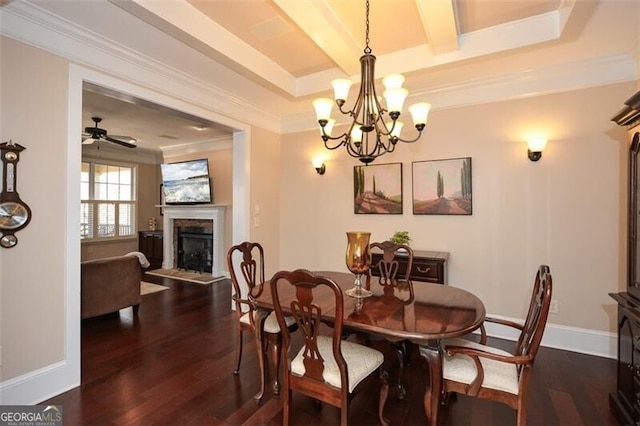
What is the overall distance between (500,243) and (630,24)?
6.59 feet

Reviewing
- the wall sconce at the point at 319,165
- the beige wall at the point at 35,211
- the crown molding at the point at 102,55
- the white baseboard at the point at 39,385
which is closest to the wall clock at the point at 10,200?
the beige wall at the point at 35,211

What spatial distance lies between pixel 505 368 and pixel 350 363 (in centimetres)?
86

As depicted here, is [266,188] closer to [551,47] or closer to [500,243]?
[500,243]

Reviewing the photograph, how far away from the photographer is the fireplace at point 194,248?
646 centimetres

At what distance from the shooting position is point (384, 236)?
12.9ft

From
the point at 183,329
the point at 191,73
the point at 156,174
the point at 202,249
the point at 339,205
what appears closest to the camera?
the point at 191,73

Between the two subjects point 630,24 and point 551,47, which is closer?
point 630,24

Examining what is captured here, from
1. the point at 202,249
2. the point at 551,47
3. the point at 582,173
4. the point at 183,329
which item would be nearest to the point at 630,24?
the point at 551,47

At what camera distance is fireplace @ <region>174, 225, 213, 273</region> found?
255 inches

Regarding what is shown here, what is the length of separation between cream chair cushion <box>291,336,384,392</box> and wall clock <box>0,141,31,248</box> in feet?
6.64

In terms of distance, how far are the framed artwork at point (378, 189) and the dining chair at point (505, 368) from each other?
2126 millimetres

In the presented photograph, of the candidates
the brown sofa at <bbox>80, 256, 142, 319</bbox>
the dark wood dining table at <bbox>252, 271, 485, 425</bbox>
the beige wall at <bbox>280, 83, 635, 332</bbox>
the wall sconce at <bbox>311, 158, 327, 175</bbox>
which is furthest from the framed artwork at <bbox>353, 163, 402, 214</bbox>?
the brown sofa at <bbox>80, 256, 142, 319</bbox>

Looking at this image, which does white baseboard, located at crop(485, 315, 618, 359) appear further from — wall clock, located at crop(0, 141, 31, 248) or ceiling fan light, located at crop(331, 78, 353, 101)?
wall clock, located at crop(0, 141, 31, 248)

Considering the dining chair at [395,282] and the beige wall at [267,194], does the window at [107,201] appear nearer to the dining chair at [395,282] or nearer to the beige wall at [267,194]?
the beige wall at [267,194]
